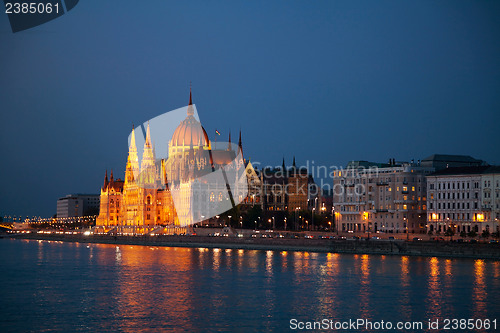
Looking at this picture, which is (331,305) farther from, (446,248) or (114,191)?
(114,191)

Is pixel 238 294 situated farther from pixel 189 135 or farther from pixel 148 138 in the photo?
pixel 148 138

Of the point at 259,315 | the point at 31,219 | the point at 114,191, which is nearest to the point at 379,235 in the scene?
the point at 259,315

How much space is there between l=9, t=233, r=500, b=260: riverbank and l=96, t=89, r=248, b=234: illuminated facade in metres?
15.4

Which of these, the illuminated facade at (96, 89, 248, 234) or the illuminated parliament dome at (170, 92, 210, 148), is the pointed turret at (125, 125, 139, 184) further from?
the illuminated parliament dome at (170, 92, 210, 148)

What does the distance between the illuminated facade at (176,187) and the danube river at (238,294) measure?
4939 centimetres

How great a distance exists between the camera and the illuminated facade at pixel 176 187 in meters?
99.9

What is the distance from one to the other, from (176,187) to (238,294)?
7510 cm

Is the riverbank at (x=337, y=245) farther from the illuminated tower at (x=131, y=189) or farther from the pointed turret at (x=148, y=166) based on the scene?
Result: the illuminated tower at (x=131, y=189)

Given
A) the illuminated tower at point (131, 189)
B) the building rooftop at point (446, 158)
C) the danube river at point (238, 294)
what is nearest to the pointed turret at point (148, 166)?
the illuminated tower at point (131, 189)

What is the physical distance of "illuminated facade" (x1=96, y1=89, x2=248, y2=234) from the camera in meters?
99.9

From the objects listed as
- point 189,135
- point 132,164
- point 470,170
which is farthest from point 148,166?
point 470,170

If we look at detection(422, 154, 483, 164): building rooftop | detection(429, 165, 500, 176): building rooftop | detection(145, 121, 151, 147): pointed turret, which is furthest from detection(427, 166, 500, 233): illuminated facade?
detection(145, 121, 151, 147): pointed turret

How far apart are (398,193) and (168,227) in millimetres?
36292

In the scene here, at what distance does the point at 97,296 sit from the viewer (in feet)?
102
